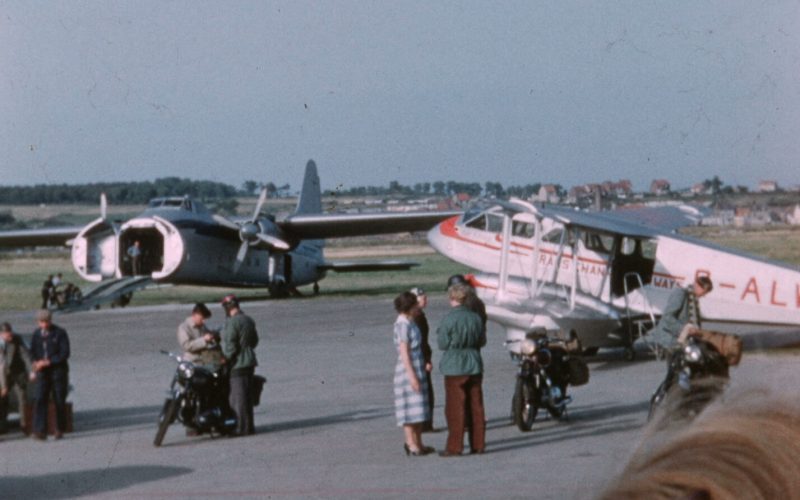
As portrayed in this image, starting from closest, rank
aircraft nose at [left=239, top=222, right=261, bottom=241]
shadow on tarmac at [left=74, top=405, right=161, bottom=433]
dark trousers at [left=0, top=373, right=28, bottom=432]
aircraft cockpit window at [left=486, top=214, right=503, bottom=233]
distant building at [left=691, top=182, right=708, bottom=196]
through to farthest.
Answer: distant building at [left=691, top=182, right=708, bottom=196], dark trousers at [left=0, top=373, right=28, bottom=432], shadow on tarmac at [left=74, top=405, right=161, bottom=433], aircraft cockpit window at [left=486, top=214, right=503, bottom=233], aircraft nose at [left=239, top=222, right=261, bottom=241]

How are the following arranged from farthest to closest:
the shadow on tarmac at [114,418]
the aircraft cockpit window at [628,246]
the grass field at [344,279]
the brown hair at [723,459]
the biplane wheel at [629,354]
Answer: the grass field at [344,279]
the aircraft cockpit window at [628,246]
the biplane wheel at [629,354]
the shadow on tarmac at [114,418]
the brown hair at [723,459]

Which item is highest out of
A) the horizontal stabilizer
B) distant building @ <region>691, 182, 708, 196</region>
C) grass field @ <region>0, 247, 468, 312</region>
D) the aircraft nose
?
distant building @ <region>691, 182, 708, 196</region>

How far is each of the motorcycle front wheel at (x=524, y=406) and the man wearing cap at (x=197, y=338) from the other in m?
3.37

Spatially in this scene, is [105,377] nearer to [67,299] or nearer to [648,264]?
[648,264]

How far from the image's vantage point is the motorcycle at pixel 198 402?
520 inches

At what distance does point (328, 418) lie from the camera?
1474 cm

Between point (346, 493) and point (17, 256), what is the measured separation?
10121cm

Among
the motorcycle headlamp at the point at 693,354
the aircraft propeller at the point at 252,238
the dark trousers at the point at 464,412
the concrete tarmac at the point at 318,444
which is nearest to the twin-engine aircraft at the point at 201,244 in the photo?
the aircraft propeller at the point at 252,238

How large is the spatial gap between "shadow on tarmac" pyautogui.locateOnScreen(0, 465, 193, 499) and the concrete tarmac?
0.01m

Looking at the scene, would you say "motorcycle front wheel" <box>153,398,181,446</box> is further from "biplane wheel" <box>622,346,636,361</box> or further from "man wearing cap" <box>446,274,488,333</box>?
"biplane wheel" <box>622,346,636,361</box>

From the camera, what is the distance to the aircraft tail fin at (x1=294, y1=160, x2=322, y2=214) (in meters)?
51.6

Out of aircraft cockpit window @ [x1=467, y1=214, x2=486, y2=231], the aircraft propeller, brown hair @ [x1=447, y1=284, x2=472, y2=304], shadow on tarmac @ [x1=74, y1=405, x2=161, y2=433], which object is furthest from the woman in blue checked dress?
the aircraft propeller

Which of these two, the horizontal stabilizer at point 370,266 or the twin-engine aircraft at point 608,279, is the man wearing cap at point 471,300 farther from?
the horizontal stabilizer at point 370,266

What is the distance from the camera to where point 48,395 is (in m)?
13.9
